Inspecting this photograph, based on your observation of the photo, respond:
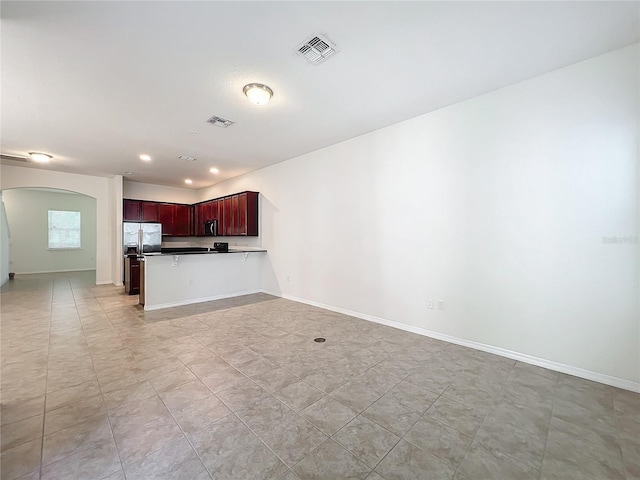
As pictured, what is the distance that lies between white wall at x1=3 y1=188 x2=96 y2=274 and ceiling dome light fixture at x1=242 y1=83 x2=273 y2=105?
10.3 m

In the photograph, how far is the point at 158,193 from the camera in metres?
8.45

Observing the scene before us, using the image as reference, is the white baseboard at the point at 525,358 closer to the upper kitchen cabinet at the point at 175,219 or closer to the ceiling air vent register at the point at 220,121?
the ceiling air vent register at the point at 220,121

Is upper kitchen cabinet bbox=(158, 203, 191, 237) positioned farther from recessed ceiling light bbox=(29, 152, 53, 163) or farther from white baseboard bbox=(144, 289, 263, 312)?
white baseboard bbox=(144, 289, 263, 312)

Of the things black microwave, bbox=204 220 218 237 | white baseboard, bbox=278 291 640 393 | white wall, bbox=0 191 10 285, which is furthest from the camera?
black microwave, bbox=204 220 218 237

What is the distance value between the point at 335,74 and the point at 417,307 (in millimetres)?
3022

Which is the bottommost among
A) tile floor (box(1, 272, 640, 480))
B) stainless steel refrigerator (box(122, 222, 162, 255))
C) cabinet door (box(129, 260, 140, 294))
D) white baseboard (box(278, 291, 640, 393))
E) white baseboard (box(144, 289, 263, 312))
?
tile floor (box(1, 272, 640, 480))

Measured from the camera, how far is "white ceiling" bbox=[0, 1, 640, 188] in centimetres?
196

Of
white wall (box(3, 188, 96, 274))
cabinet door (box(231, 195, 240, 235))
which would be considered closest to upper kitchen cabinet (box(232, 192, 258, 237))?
cabinet door (box(231, 195, 240, 235))

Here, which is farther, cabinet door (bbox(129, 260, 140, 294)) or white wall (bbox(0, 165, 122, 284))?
white wall (bbox(0, 165, 122, 284))

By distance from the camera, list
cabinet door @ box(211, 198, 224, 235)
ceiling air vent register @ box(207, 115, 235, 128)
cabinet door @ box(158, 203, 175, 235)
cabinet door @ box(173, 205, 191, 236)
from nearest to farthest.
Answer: ceiling air vent register @ box(207, 115, 235, 128), cabinet door @ box(211, 198, 224, 235), cabinet door @ box(158, 203, 175, 235), cabinet door @ box(173, 205, 191, 236)

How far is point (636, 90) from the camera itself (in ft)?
7.52

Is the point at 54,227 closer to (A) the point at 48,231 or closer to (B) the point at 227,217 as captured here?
(A) the point at 48,231

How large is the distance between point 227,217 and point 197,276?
2.04m

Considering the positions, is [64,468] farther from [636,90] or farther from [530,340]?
[636,90]
